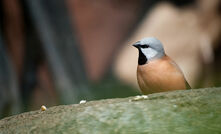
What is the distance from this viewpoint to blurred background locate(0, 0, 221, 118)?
1100 centimetres

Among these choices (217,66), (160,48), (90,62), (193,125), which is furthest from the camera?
(90,62)

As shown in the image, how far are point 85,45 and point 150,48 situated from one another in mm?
6345

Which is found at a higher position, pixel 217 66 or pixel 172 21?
pixel 172 21

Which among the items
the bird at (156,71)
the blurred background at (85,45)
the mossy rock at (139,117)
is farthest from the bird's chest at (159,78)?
the blurred background at (85,45)

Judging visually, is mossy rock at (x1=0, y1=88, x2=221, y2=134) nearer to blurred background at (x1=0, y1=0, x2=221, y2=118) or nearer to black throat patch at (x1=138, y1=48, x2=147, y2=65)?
black throat patch at (x1=138, y1=48, x2=147, y2=65)

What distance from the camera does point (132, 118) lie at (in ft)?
12.7

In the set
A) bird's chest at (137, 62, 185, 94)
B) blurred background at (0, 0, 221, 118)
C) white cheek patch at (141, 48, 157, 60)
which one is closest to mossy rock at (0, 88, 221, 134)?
bird's chest at (137, 62, 185, 94)

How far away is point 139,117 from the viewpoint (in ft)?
12.7

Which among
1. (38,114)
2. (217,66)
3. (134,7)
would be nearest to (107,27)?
(134,7)

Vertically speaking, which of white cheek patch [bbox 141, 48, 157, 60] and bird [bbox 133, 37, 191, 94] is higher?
white cheek patch [bbox 141, 48, 157, 60]

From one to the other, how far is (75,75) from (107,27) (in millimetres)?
1563

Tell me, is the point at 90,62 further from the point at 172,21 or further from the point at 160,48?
the point at 160,48

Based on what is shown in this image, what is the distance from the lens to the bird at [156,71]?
5.62 metres

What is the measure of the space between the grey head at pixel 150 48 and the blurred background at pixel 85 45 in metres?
4.85
